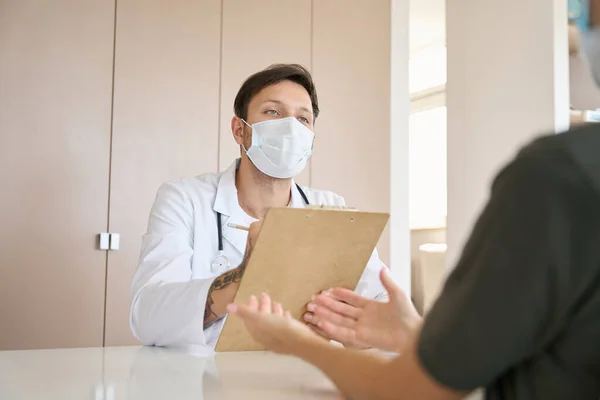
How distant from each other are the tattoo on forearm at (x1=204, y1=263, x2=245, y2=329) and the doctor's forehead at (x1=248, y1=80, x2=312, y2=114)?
0.81 meters

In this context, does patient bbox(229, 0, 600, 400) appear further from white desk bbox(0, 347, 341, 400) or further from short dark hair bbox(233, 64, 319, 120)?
short dark hair bbox(233, 64, 319, 120)

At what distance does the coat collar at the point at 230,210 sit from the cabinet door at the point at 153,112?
819 millimetres

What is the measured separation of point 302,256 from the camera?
137 cm

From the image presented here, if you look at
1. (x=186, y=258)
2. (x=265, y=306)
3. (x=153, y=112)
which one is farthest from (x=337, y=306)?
(x=153, y=112)

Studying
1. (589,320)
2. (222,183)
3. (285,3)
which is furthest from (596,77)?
(285,3)

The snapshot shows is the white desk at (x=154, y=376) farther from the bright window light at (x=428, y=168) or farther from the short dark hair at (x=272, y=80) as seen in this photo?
the bright window light at (x=428, y=168)

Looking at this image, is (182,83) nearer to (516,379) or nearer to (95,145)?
(95,145)

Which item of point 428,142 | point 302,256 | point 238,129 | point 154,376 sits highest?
point 428,142

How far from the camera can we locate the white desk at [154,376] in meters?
1.03

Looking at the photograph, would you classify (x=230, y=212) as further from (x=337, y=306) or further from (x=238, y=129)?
(x=337, y=306)

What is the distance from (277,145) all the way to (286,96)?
164mm

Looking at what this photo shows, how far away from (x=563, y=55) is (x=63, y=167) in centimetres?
242

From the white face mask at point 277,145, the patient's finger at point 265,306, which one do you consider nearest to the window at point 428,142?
the white face mask at point 277,145

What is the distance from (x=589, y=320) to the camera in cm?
57
